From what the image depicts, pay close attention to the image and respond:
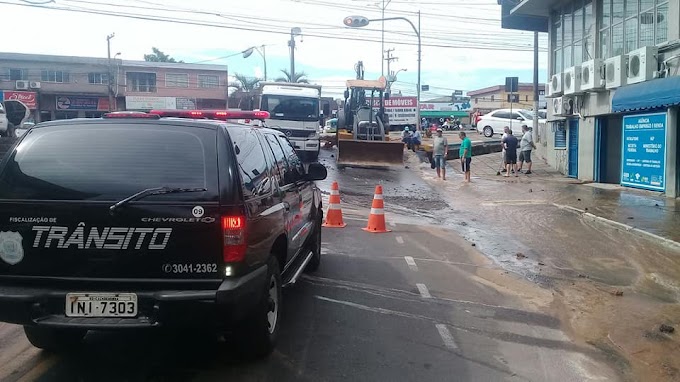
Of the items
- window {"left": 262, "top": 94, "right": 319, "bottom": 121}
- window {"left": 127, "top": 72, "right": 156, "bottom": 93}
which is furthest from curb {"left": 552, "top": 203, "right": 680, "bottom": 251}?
window {"left": 127, "top": 72, "right": 156, "bottom": 93}

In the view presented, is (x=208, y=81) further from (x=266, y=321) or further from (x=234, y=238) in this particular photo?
(x=234, y=238)

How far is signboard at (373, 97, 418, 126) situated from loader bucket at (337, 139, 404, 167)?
25.7 metres

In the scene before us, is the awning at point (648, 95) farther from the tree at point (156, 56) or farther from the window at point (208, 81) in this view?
the tree at point (156, 56)

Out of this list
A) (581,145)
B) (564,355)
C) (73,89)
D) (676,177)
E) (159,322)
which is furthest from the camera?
(73,89)

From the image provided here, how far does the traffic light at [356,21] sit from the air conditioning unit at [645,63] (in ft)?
41.4

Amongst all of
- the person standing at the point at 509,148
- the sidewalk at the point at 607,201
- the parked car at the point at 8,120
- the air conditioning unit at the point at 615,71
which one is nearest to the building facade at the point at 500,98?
the person standing at the point at 509,148

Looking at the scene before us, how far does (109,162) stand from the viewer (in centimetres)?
414

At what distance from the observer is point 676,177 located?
50.0 feet

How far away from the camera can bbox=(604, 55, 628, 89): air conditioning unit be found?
17047 millimetres

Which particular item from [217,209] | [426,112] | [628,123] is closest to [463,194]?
[628,123]

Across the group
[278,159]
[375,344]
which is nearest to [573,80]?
[278,159]

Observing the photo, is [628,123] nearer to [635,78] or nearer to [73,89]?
[635,78]

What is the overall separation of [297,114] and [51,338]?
820 inches

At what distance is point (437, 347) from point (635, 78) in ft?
45.8
